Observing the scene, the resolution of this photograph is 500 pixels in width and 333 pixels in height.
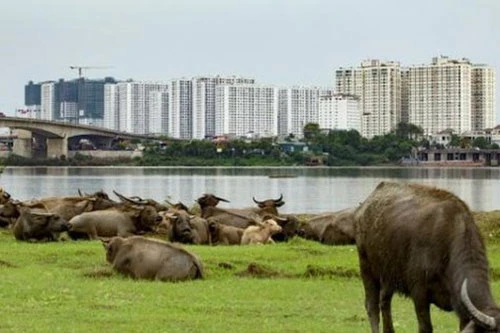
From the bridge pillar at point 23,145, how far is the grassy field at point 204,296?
136252mm

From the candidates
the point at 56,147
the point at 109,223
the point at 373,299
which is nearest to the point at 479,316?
the point at 373,299

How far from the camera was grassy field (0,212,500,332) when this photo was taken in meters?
13.0

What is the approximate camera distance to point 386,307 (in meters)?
11.4

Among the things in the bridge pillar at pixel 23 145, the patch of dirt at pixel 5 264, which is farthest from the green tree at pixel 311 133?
the patch of dirt at pixel 5 264

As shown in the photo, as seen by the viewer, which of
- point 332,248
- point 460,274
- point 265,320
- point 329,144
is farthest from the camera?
point 329,144

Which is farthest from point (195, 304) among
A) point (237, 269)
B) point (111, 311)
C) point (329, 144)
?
point (329, 144)

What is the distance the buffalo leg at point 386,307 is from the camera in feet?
37.1

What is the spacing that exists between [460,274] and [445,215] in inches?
31.5

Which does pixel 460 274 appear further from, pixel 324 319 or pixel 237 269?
pixel 237 269

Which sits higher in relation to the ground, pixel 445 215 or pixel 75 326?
pixel 445 215

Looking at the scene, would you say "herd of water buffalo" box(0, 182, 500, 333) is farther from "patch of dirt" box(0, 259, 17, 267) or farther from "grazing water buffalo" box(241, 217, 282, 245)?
"grazing water buffalo" box(241, 217, 282, 245)

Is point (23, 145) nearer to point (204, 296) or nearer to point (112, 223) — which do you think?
point (112, 223)

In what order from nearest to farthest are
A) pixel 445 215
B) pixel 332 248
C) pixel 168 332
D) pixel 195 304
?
pixel 445 215
pixel 168 332
pixel 195 304
pixel 332 248

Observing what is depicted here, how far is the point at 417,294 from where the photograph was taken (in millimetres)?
10445
